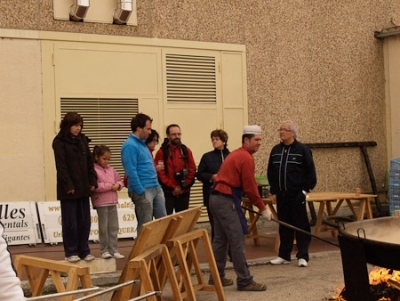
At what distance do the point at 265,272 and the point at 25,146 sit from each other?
4.23 metres

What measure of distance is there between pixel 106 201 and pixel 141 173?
1.86 ft

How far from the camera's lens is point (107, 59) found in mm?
13297

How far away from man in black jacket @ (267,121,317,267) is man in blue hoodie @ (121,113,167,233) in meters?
1.67

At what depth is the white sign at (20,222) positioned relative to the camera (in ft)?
39.9

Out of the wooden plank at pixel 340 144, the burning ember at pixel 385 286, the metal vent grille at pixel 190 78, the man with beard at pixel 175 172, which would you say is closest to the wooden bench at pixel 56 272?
the burning ember at pixel 385 286

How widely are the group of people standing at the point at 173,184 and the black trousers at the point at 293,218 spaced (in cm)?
1

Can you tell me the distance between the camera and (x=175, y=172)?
11.2 metres

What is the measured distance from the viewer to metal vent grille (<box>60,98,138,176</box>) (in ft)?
42.8

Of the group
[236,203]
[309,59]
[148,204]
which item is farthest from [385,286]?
[309,59]

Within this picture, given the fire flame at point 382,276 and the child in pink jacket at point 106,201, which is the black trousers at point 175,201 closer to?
the child in pink jacket at point 106,201

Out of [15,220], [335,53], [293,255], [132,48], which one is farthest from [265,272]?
[335,53]

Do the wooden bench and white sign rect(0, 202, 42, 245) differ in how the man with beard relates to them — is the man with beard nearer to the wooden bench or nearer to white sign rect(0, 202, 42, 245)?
white sign rect(0, 202, 42, 245)

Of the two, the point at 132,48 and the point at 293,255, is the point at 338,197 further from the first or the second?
the point at 132,48

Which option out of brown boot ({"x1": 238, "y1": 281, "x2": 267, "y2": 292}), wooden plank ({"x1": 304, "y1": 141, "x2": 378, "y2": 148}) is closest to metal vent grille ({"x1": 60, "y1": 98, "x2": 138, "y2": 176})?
wooden plank ({"x1": 304, "y1": 141, "x2": 378, "y2": 148})
